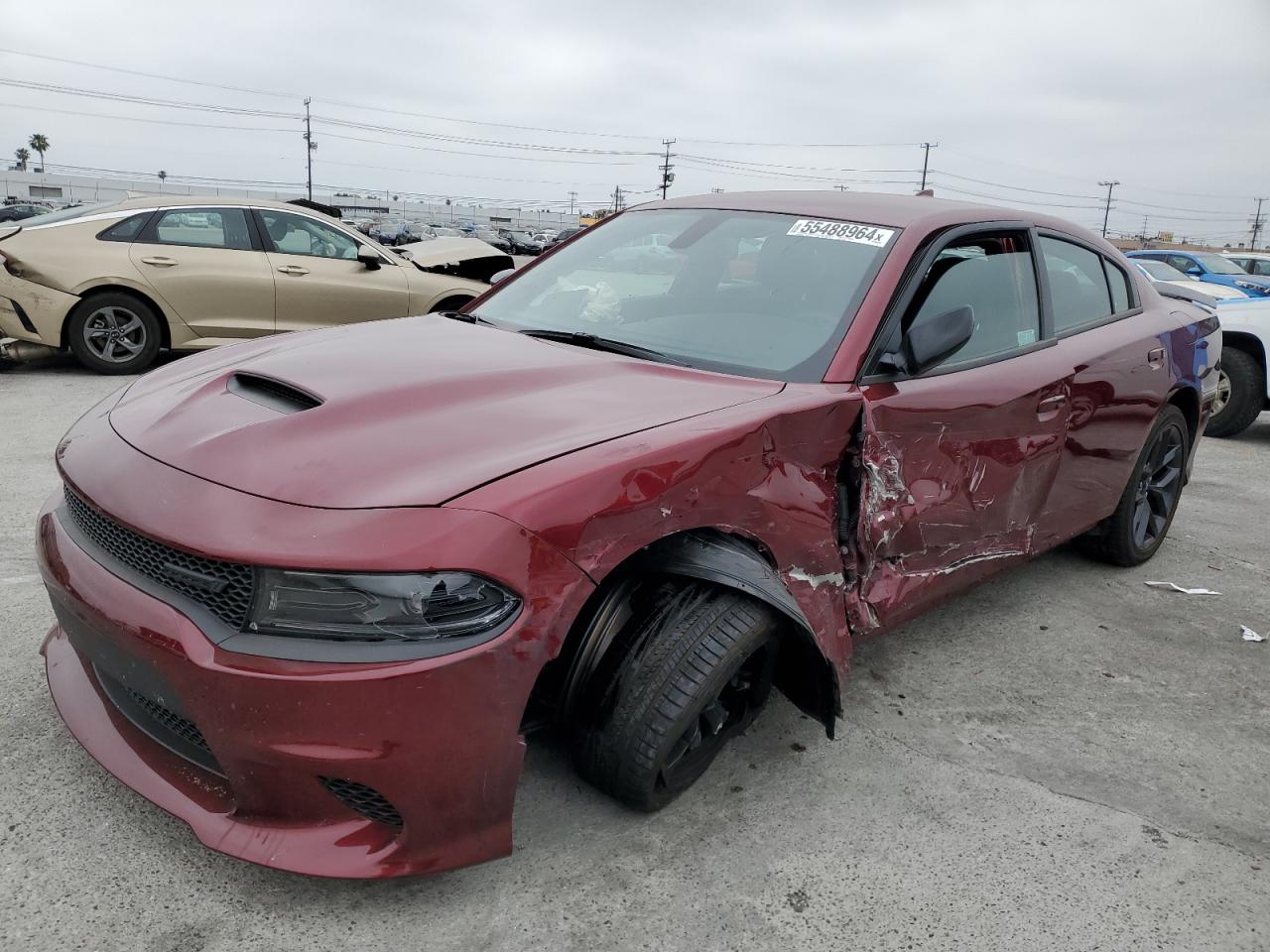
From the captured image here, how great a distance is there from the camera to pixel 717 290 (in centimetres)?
282

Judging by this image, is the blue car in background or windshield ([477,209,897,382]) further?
the blue car in background

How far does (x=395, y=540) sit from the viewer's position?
1640 mm

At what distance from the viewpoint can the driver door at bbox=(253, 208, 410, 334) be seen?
7637 millimetres

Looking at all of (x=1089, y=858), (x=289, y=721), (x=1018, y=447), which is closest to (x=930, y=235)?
(x=1018, y=447)

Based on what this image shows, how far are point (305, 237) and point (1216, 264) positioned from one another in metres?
16.2

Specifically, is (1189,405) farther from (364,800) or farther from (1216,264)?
(1216,264)

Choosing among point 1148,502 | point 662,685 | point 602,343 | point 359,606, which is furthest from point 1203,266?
point 359,606

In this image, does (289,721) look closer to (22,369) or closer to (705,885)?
(705,885)

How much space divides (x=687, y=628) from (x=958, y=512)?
1142mm

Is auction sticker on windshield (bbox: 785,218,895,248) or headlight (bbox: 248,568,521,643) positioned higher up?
auction sticker on windshield (bbox: 785,218,895,248)

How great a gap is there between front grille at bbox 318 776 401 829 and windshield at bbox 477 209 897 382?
1.34 metres

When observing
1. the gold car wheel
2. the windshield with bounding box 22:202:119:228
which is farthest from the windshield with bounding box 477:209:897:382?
the windshield with bounding box 22:202:119:228

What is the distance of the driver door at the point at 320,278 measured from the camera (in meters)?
7.64

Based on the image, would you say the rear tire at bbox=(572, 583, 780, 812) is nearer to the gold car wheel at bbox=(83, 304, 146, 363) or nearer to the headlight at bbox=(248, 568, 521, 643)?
the headlight at bbox=(248, 568, 521, 643)
